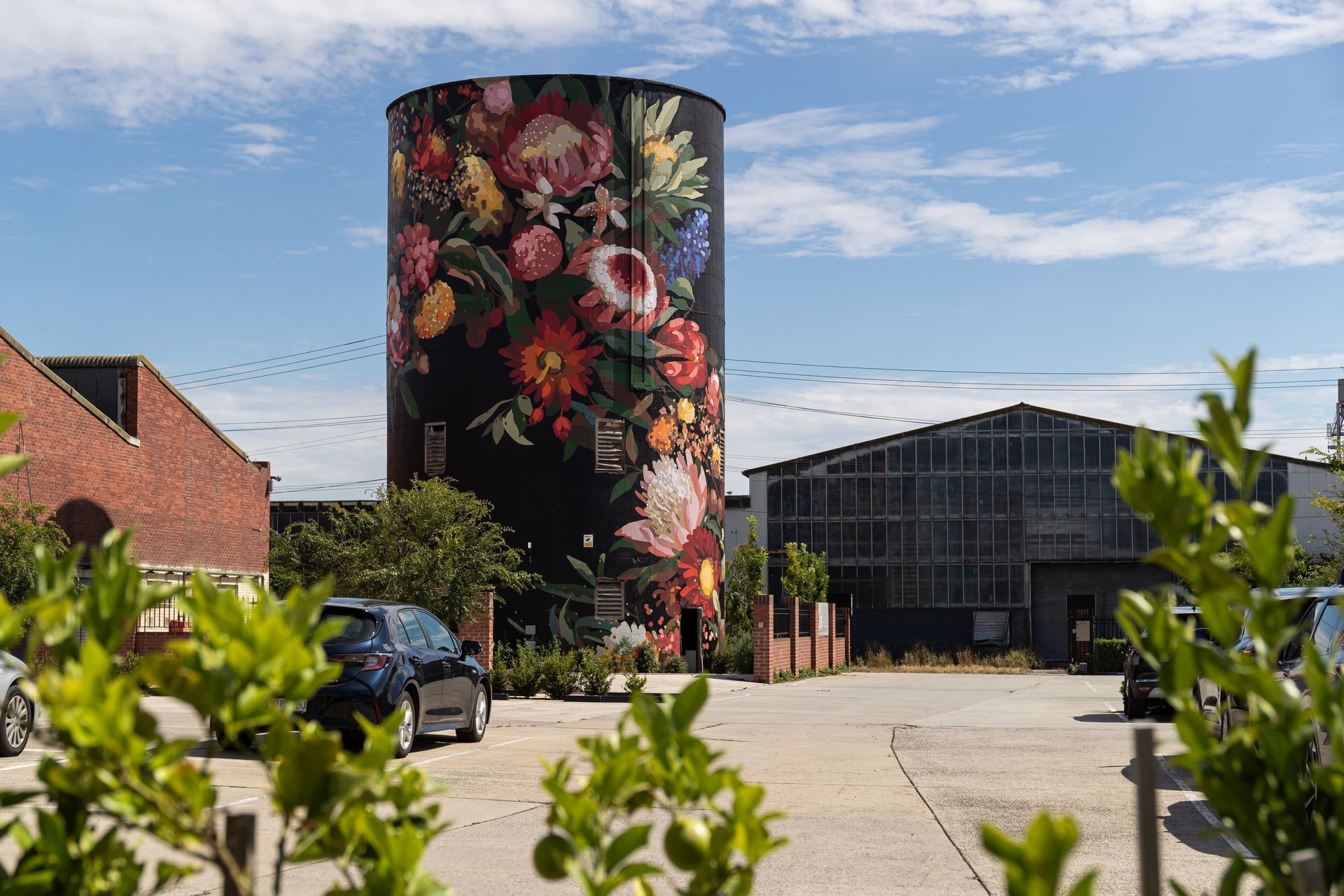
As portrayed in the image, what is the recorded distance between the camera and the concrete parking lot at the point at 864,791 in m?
8.82

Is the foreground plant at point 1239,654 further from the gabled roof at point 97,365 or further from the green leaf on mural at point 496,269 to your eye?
the green leaf on mural at point 496,269

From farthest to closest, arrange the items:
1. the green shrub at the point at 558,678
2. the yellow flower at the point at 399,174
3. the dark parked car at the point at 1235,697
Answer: the yellow flower at the point at 399,174 → the green shrub at the point at 558,678 → the dark parked car at the point at 1235,697

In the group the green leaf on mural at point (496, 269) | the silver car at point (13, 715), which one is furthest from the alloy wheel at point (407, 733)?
the green leaf on mural at point (496, 269)

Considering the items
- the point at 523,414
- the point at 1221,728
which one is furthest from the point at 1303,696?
the point at 523,414

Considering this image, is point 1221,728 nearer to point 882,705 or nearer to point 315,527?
point 882,705

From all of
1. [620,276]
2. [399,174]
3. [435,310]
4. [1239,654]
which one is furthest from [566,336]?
[1239,654]

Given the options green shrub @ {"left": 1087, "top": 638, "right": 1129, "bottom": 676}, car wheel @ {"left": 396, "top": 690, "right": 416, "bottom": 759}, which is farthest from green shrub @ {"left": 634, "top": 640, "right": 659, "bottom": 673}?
car wheel @ {"left": 396, "top": 690, "right": 416, "bottom": 759}

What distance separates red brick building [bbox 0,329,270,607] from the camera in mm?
27312

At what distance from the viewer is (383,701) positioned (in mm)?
14688

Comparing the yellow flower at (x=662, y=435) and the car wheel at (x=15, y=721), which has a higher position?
the yellow flower at (x=662, y=435)

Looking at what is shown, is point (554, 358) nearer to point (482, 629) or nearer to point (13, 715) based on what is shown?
point (482, 629)

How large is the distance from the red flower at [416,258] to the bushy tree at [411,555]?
11.4 m

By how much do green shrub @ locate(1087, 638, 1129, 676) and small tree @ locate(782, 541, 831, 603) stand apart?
30.3 feet

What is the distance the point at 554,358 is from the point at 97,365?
44.7 ft
